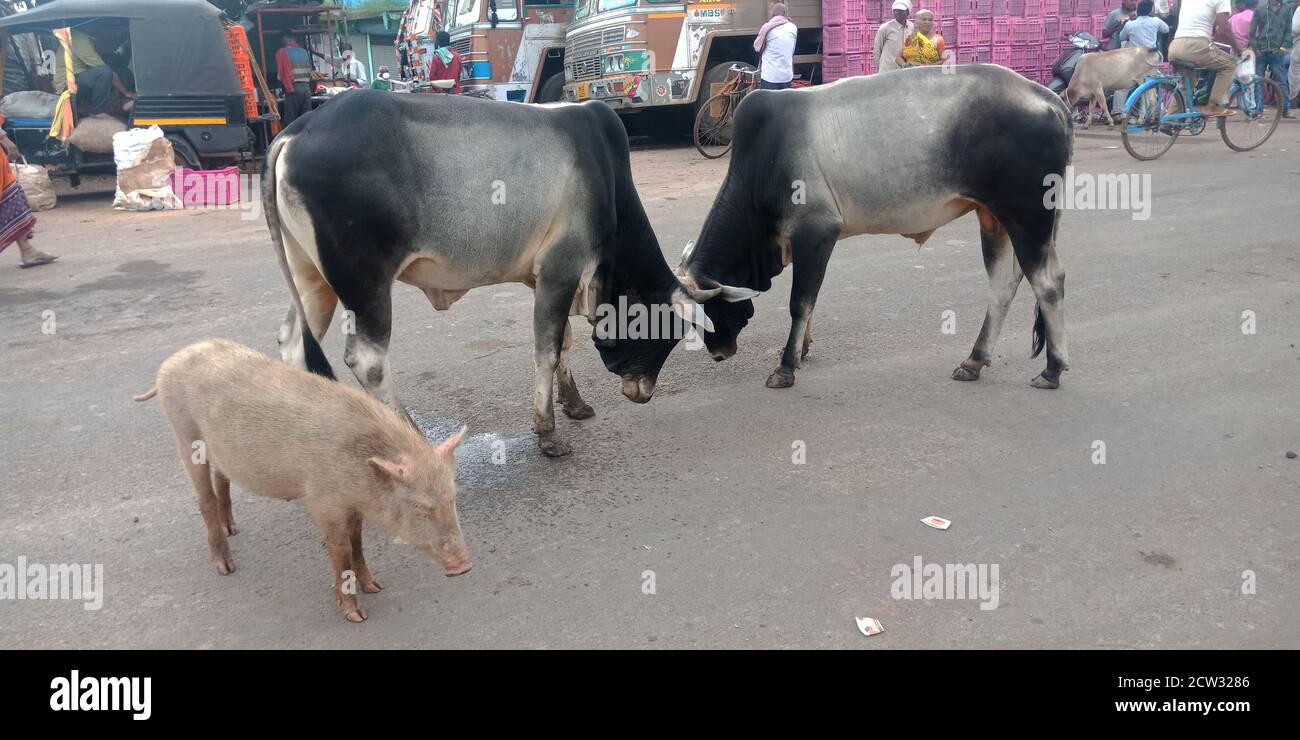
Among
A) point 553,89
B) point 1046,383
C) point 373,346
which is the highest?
point 553,89

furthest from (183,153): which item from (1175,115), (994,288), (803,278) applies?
(1175,115)

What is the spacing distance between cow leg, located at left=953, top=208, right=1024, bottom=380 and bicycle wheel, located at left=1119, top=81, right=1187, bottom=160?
8934 millimetres

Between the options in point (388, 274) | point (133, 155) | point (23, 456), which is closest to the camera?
point (388, 274)

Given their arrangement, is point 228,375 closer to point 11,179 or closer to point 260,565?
point 260,565

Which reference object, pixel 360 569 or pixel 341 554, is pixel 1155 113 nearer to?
pixel 360 569

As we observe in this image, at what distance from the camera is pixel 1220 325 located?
6434mm

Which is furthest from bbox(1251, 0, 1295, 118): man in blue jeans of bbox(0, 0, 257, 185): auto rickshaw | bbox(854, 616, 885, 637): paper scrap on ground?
bbox(854, 616, 885, 637): paper scrap on ground

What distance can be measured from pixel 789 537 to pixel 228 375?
2.27m

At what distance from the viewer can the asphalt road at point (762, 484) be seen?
338 cm

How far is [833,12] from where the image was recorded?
1507 cm

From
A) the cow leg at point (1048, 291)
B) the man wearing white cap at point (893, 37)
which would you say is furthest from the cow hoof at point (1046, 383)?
the man wearing white cap at point (893, 37)

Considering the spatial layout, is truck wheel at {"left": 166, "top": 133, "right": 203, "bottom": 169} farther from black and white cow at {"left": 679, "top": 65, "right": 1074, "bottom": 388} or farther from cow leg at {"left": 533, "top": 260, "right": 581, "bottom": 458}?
cow leg at {"left": 533, "top": 260, "right": 581, "bottom": 458}

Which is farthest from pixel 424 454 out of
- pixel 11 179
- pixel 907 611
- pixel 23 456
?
pixel 11 179

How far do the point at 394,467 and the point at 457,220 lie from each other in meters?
1.67
